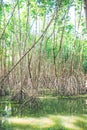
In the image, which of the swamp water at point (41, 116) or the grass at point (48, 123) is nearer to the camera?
the grass at point (48, 123)

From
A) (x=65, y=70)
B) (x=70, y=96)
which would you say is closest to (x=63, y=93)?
(x=70, y=96)

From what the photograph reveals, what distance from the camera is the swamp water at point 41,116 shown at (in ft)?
23.6

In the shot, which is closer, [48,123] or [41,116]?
[48,123]

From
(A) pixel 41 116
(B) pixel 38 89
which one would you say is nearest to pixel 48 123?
(A) pixel 41 116

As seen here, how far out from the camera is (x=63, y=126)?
725 centimetres

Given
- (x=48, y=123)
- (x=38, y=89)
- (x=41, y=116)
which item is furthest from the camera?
(x=38, y=89)

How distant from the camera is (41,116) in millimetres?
8484

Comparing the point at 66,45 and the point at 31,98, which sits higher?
the point at 66,45

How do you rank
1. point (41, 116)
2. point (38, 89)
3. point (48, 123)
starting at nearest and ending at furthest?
point (48, 123), point (41, 116), point (38, 89)

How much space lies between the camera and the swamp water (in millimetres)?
7199

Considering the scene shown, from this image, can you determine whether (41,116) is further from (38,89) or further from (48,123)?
(38,89)

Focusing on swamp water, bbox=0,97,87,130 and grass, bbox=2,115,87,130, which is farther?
swamp water, bbox=0,97,87,130

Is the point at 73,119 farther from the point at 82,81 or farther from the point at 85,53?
the point at 85,53

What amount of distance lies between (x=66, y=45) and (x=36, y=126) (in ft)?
56.0
